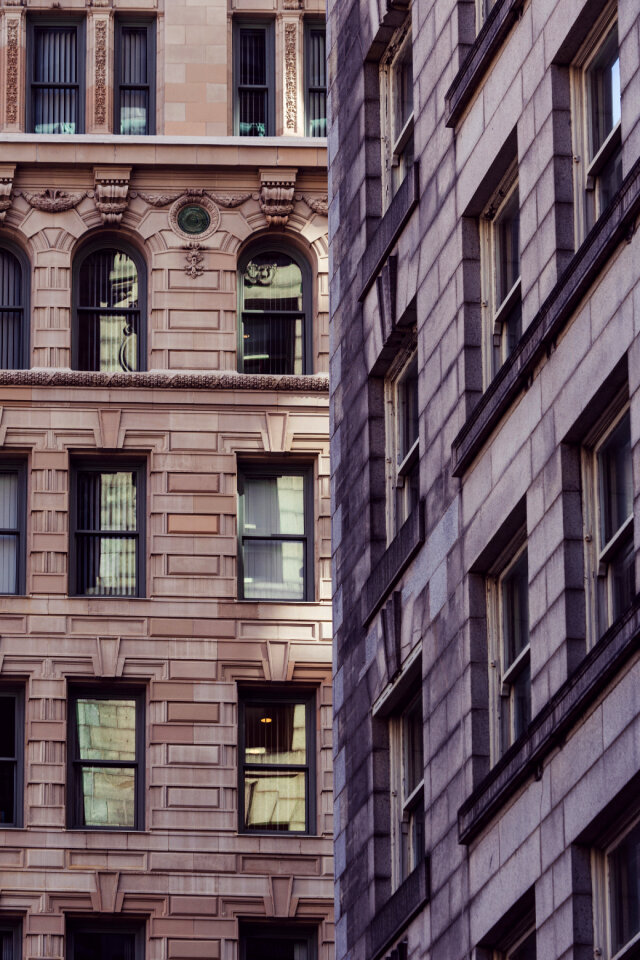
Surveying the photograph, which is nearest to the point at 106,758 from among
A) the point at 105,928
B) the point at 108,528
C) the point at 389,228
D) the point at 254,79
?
the point at 105,928

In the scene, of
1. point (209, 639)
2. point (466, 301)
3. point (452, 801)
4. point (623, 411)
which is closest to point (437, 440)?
point (466, 301)

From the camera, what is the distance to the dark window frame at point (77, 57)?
1909 inches

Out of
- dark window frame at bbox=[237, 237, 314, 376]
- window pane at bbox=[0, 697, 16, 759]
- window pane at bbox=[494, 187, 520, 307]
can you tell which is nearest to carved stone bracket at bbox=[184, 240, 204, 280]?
dark window frame at bbox=[237, 237, 314, 376]

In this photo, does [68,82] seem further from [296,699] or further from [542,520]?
[542,520]

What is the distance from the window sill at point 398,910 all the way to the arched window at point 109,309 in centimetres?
1819

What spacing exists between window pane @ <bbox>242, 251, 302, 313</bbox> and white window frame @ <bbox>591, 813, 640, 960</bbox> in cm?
2558

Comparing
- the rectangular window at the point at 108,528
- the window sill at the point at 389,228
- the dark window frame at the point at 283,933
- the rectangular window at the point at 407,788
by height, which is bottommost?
the rectangular window at the point at 407,788

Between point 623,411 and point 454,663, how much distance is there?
4975 mm

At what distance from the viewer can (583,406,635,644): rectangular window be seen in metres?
23.2

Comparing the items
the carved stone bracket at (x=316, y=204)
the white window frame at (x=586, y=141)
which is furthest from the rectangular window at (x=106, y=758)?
the white window frame at (x=586, y=141)

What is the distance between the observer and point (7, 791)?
44438 millimetres

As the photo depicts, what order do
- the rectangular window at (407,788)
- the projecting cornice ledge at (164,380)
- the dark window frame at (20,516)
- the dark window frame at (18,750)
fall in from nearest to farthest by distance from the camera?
the rectangular window at (407,788) → the dark window frame at (18,750) → the dark window frame at (20,516) → the projecting cornice ledge at (164,380)

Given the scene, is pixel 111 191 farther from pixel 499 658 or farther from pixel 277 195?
pixel 499 658

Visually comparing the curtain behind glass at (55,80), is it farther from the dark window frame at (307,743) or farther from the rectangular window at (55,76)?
the dark window frame at (307,743)
